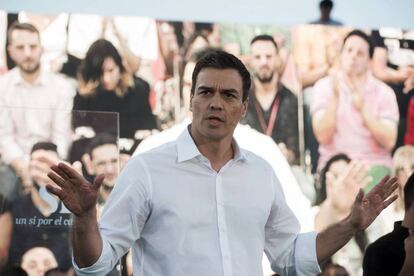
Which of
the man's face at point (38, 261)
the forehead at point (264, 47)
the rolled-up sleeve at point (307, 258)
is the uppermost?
the forehead at point (264, 47)

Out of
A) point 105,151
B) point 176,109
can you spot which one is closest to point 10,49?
point 105,151

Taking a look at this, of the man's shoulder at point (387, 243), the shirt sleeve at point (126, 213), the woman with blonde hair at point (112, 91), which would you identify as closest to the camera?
the shirt sleeve at point (126, 213)

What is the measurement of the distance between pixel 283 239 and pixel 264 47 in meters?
3.23

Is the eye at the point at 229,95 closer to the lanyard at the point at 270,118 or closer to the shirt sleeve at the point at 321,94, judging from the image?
the lanyard at the point at 270,118

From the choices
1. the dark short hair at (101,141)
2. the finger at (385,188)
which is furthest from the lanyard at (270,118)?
the finger at (385,188)

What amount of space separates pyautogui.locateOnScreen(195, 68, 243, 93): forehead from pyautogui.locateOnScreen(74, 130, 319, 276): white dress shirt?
0.18 metres

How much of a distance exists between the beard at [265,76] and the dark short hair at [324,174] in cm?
76

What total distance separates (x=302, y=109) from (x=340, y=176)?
580 mm

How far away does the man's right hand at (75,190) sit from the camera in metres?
1.89

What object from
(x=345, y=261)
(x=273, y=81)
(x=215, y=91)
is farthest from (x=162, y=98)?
(x=215, y=91)

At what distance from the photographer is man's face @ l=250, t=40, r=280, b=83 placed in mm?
5414

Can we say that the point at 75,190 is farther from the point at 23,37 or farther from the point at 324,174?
the point at 324,174

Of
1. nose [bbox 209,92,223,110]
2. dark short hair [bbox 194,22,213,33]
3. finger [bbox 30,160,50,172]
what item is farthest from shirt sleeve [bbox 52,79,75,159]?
nose [bbox 209,92,223,110]

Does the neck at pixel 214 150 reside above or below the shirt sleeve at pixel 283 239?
above
